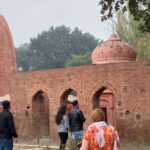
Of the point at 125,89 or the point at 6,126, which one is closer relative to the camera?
the point at 6,126

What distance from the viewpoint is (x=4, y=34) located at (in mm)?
32594

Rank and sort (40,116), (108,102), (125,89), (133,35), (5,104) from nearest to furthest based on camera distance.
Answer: (5,104)
(125,89)
(40,116)
(108,102)
(133,35)

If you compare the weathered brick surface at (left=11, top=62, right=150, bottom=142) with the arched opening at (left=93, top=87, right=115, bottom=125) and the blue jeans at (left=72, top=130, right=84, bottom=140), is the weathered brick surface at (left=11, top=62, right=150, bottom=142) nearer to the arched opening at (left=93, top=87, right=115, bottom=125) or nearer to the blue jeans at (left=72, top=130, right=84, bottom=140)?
the arched opening at (left=93, top=87, right=115, bottom=125)

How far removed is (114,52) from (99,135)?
13.5 metres

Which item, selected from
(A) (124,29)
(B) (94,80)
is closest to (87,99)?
(B) (94,80)

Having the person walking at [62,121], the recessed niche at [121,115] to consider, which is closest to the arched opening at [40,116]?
the recessed niche at [121,115]

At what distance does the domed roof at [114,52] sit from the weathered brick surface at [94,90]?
2558 mm

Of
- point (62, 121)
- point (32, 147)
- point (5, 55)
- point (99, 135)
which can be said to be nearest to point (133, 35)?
point (5, 55)

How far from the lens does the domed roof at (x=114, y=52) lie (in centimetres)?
1809

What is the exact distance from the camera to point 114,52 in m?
18.2

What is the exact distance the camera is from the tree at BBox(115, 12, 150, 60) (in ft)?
88.0

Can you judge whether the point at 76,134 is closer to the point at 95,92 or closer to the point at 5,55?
the point at 95,92

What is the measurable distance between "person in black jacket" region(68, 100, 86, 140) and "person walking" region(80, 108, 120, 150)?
517cm

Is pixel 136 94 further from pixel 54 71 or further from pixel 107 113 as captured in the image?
pixel 107 113
